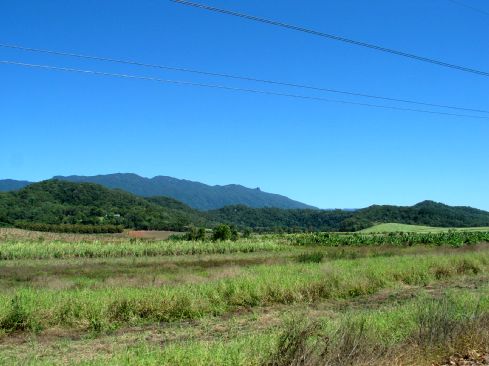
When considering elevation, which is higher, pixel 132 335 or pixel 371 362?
pixel 371 362

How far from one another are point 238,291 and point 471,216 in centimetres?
15240

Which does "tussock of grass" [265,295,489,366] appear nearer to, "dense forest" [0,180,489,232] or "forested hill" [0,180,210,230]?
"dense forest" [0,180,489,232]

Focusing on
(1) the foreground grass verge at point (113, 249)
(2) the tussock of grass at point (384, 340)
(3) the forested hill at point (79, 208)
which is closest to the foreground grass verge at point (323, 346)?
(2) the tussock of grass at point (384, 340)

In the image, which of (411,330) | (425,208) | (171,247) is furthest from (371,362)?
(425,208)

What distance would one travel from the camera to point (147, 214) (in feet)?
413

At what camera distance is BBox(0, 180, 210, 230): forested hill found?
11056 centimetres

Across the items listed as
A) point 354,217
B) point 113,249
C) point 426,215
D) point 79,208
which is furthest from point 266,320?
point 354,217

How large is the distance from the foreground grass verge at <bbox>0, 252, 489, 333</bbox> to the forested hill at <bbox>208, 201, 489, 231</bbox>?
4150 inches

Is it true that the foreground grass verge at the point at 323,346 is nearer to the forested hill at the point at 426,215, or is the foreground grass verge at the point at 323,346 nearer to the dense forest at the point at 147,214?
the dense forest at the point at 147,214

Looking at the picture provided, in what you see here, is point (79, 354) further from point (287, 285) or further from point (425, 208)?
point (425, 208)

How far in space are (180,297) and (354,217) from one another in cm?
13877

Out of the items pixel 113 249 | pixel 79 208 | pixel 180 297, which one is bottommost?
pixel 113 249

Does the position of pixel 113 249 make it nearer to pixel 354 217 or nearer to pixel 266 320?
pixel 266 320

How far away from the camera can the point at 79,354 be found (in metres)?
9.02
